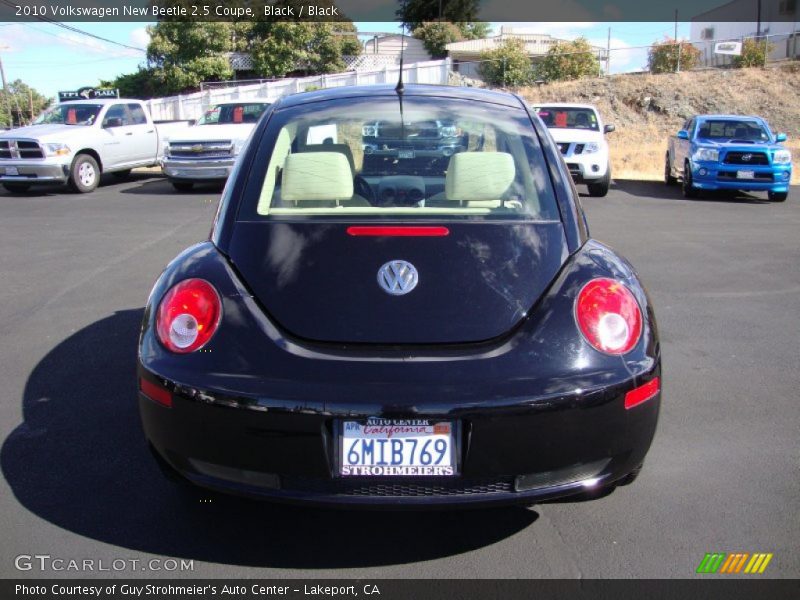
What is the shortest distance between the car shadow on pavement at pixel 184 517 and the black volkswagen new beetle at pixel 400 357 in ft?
1.15

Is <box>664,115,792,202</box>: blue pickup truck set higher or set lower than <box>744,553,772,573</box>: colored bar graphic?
higher

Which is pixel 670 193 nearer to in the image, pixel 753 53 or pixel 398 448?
pixel 398 448

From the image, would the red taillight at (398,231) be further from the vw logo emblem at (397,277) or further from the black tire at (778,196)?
the black tire at (778,196)

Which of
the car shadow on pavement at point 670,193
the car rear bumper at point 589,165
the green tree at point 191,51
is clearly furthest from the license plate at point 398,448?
the green tree at point 191,51

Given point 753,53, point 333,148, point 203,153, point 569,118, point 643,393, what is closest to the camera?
point 643,393

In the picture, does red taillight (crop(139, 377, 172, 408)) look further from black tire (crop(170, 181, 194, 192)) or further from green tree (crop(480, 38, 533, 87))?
green tree (crop(480, 38, 533, 87))

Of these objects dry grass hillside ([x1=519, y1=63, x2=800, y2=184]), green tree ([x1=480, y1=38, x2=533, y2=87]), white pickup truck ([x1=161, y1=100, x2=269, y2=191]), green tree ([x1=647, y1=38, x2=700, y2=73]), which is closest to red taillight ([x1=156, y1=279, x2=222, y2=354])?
white pickup truck ([x1=161, y1=100, x2=269, y2=191])

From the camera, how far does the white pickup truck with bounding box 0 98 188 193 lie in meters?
14.2

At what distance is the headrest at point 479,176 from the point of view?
3107 millimetres

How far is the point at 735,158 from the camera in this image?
14.0m

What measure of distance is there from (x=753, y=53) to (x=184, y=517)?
146 ft

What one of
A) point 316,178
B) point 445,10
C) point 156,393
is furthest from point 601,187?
point 445,10

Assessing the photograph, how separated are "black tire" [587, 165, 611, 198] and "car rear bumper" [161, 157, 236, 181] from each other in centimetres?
678
